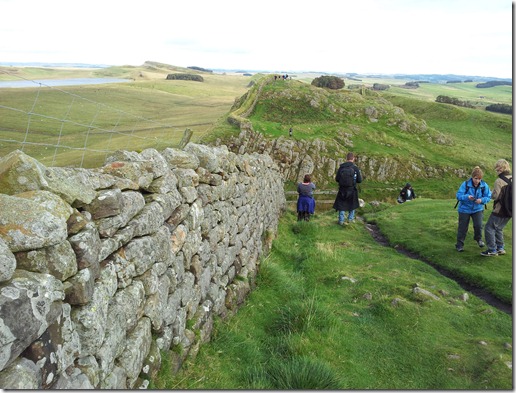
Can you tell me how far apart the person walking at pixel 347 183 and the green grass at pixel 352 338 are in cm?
525

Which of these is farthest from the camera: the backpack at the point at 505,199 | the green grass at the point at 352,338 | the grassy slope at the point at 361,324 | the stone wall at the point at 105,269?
the backpack at the point at 505,199

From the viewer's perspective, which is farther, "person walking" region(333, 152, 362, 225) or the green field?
"person walking" region(333, 152, 362, 225)

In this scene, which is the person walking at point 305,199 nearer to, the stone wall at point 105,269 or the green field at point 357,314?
the green field at point 357,314

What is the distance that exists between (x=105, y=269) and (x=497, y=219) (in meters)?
11.5

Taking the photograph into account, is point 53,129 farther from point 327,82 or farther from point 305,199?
point 327,82

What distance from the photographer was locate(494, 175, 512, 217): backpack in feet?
35.1

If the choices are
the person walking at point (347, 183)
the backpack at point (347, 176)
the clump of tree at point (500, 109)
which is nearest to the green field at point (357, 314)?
the person walking at point (347, 183)

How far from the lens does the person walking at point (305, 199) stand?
16.9m

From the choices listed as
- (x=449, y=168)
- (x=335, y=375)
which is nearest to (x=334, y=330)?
(x=335, y=375)

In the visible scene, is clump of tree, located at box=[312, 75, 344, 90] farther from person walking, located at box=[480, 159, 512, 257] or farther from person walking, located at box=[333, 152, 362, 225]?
person walking, located at box=[480, 159, 512, 257]

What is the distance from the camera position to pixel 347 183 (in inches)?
618

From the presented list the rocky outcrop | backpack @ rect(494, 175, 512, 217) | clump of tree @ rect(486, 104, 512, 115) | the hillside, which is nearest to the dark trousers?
backpack @ rect(494, 175, 512, 217)

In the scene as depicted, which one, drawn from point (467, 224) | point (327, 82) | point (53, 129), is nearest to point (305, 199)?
point (467, 224)

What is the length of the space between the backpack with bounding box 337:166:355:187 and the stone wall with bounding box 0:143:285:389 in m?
9.34
